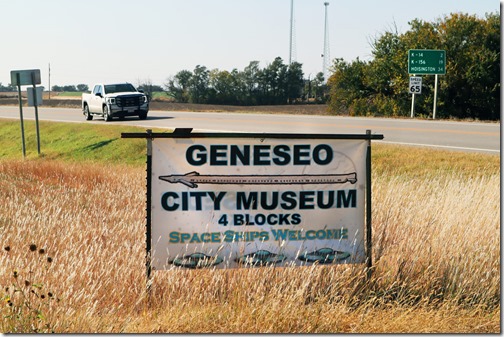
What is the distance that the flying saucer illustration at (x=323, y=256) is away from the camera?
18.8 ft

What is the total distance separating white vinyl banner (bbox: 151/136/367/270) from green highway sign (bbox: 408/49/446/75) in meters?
29.7

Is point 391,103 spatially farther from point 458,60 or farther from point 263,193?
point 263,193

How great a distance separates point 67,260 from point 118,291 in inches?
38.6

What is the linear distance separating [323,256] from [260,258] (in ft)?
1.65

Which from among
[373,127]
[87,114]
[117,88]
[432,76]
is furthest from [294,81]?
[373,127]

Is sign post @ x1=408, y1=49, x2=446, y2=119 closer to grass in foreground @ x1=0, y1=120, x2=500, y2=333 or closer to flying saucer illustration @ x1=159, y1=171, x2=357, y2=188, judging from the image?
grass in foreground @ x1=0, y1=120, x2=500, y2=333

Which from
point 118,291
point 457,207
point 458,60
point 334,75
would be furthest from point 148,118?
point 118,291

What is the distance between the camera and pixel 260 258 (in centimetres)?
566

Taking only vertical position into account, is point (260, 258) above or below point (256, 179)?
below

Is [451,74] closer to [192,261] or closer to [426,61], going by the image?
[426,61]

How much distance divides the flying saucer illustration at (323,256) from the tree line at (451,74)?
33833mm

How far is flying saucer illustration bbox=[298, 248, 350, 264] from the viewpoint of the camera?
5734mm

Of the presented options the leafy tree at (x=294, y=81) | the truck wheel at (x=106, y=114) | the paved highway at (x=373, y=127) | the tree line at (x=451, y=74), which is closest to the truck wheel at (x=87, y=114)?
the paved highway at (x=373, y=127)

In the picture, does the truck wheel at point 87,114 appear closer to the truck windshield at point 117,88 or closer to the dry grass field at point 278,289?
the truck windshield at point 117,88
